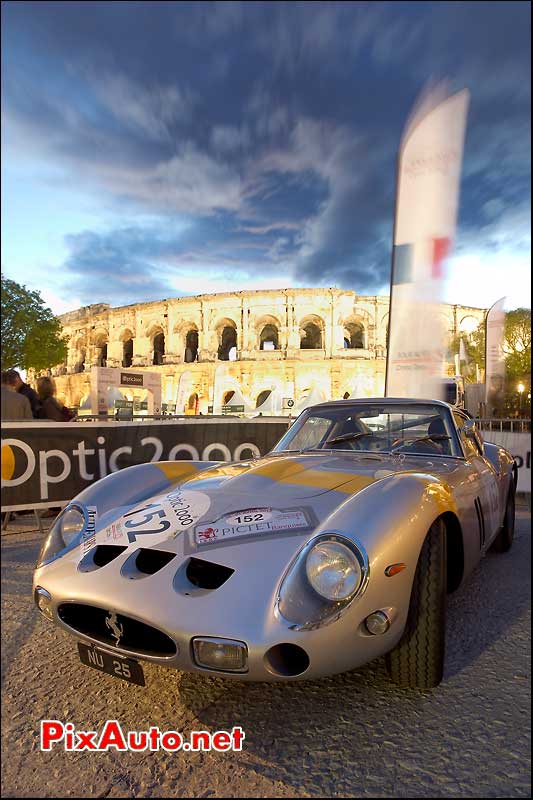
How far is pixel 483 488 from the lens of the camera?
121 inches

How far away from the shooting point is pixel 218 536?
6.31ft

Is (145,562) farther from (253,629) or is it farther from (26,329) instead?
(26,329)

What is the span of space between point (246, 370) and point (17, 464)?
36290 millimetres

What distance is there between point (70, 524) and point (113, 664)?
0.88 metres

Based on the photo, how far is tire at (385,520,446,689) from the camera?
1.89m

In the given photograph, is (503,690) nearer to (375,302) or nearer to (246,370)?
(246,370)

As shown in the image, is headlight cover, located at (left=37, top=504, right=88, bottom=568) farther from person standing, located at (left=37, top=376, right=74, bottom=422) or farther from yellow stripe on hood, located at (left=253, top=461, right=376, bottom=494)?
person standing, located at (left=37, top=376, right=74, bottom=422)

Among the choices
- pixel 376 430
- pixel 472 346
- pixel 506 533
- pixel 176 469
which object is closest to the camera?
pixel 176 469

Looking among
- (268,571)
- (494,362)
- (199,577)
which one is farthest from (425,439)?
(494,362)

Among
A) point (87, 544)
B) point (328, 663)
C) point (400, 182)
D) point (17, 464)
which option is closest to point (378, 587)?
point (328, 663)

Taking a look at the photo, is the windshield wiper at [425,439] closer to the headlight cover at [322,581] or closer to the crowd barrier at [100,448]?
the headlight cover at [322,581]

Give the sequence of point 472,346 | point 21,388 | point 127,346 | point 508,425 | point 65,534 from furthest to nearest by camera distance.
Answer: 1. point 127,346
2. point 472,346
3. point 508,425
4. point 21,388
5. point 65,534

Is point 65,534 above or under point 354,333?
under

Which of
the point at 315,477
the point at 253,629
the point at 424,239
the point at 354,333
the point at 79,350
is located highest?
the point at 354,333
